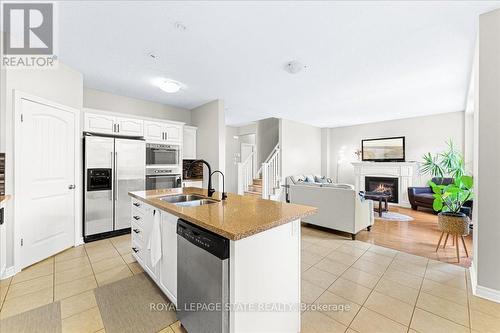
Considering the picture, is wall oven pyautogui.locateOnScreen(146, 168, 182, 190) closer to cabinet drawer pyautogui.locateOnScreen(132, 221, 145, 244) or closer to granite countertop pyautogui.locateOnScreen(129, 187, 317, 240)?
cabinet drawer pyautogui.locateOnScreen(132, 221, 145, 244)

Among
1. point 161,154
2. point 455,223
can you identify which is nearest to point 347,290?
point 455,223

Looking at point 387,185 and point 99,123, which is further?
point 387,185

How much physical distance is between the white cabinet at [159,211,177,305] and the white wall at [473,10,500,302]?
2.78 metres

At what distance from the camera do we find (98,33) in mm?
2211

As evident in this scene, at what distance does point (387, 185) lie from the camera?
6402 millimetres

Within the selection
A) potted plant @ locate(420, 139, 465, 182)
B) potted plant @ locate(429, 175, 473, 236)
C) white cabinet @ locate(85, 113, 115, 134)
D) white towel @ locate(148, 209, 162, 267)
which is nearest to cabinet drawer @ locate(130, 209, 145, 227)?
white towel @ locate(148, 209, 162, 267)

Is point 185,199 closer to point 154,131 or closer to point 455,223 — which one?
point 154,131

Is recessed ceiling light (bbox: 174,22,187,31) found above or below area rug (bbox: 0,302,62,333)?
above

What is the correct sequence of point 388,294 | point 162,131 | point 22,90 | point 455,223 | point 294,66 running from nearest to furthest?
point 388,294 → point 22,90 → point 455,223 → point 294,66 → point 162,131

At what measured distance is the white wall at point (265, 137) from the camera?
286 inches

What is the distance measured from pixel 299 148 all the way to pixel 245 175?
201cm

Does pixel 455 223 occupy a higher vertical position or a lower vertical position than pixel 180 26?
lower

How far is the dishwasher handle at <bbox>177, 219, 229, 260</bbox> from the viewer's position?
122 cm

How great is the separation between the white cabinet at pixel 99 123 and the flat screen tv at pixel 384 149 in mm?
7021
